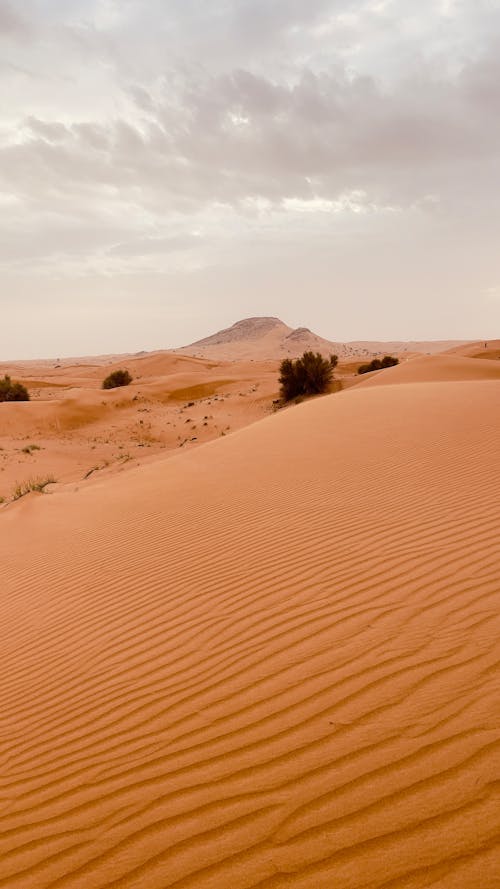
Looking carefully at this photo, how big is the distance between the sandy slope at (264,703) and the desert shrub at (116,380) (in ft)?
112

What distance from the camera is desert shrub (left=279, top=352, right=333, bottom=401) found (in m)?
25.8

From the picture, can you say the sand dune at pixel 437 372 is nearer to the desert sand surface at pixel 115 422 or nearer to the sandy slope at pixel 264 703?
the desert sand surface at pixel 115 422

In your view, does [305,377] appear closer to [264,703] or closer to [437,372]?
[437,372]

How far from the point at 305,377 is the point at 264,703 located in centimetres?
2367

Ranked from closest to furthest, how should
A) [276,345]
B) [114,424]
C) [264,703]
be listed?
[264,703], [114,424], [276,345]

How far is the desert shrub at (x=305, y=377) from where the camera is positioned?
25769 millimetres

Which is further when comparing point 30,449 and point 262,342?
point 262,342

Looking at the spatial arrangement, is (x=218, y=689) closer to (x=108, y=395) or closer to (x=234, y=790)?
(x=234, y=790)

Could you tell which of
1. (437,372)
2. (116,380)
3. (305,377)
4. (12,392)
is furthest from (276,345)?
(437,372)

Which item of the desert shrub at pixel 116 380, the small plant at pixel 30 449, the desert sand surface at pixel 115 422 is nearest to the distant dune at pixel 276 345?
the desert shrub at pixel 116 380

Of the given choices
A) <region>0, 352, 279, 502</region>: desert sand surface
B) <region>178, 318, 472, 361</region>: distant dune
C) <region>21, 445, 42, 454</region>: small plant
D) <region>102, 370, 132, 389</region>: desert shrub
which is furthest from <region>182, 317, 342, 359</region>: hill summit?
<region>21, 445, 42, 454</region>: small plant

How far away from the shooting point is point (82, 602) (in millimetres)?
5305

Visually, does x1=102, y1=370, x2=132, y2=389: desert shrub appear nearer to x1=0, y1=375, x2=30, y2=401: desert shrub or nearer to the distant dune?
x1=0, y1=375, x2=30, y2=401: desert shrub

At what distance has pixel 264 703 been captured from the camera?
2.87 meters
